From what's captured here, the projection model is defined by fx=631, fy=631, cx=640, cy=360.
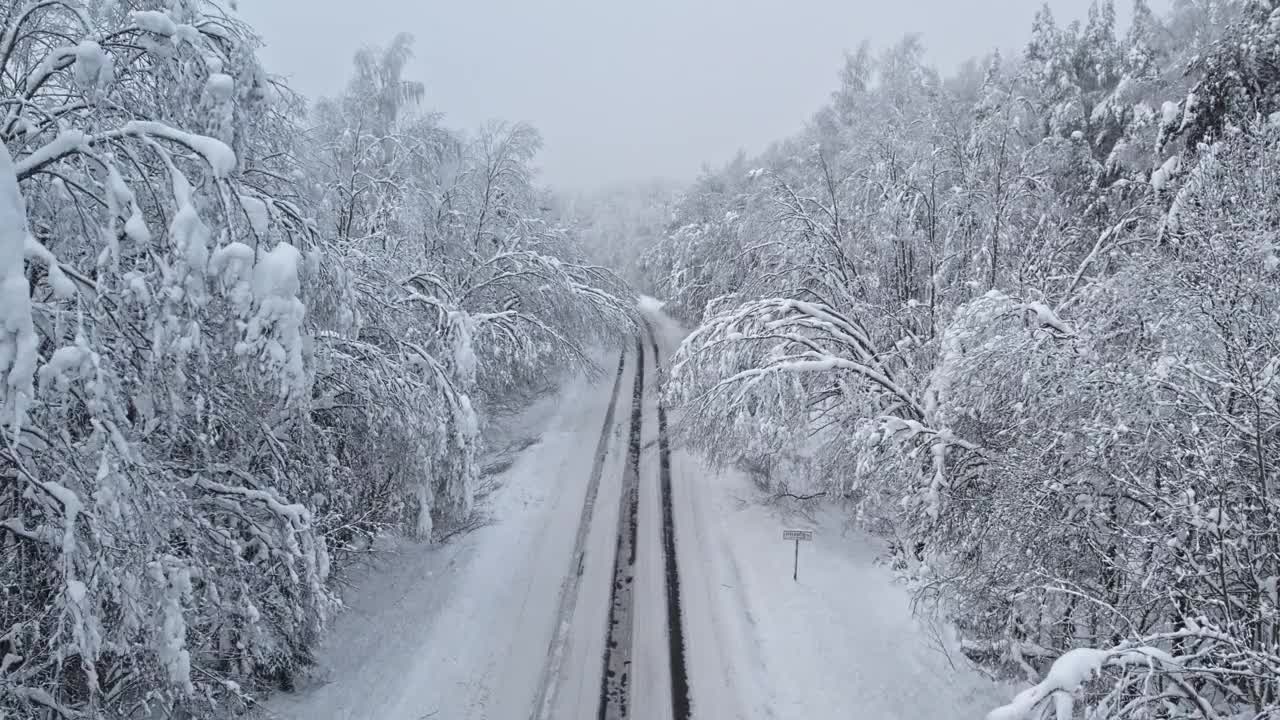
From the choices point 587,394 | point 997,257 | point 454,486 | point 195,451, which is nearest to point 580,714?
point 454,486

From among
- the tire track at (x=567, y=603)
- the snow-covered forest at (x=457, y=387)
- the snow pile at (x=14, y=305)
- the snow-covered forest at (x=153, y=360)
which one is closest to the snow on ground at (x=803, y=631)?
the snow-covered forest at (x=457, y=387)

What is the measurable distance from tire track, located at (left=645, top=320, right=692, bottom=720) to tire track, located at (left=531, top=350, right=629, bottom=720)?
171 centimetres

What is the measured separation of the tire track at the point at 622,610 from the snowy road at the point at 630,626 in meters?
0.03

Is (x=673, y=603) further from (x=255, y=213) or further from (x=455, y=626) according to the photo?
Result: (x=255, y=213)

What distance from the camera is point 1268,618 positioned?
4.63m

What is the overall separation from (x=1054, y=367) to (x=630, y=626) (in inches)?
297

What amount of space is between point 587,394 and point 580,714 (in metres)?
17.3

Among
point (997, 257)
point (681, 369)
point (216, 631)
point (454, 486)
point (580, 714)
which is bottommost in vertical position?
point (580, 714)

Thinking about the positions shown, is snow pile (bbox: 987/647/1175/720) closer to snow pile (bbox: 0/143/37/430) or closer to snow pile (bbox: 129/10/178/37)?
snow pile (bbox: 0/143/37/430)

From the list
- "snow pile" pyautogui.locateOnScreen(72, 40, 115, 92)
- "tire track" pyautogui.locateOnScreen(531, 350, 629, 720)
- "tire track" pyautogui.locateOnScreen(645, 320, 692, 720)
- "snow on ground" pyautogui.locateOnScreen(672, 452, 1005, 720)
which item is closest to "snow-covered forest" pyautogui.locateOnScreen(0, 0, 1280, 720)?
"snow pile" pyautogui.locateOnScreen(72, 40, 115, 92)

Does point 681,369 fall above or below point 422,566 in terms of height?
above

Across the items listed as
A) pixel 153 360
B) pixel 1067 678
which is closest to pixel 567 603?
pixel 153 360

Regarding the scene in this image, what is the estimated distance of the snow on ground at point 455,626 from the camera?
352 inches

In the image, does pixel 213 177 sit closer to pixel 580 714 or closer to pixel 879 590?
pixel 580 714
